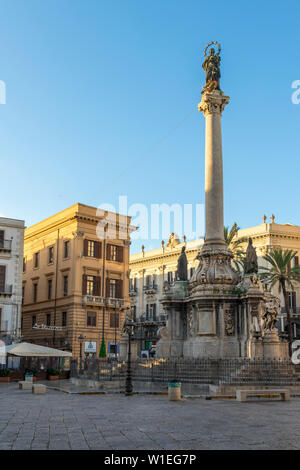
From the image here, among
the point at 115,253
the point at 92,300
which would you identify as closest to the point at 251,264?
the point at 92,300

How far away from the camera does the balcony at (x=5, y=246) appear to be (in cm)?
4591

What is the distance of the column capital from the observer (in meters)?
28.4

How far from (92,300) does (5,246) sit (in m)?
10.5

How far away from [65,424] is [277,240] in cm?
5143

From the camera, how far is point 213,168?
27547 mm

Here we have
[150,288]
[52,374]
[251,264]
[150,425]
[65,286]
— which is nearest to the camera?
[150,425]

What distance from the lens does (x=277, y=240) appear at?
197 ft

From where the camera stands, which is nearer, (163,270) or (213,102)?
(213,102)

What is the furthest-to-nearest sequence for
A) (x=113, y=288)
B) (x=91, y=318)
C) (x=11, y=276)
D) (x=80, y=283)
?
(x=113, y=288) → (x=91, y=318) → (x=80, y=283) → (x=11, y=276)

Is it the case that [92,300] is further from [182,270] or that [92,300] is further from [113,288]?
[182,270]

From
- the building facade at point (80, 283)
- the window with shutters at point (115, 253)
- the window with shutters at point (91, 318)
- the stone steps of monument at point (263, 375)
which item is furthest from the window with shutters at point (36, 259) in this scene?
the stone steps of monument at point (263, 375)

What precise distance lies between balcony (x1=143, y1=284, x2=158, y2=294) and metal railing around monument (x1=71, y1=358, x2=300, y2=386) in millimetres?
46699
